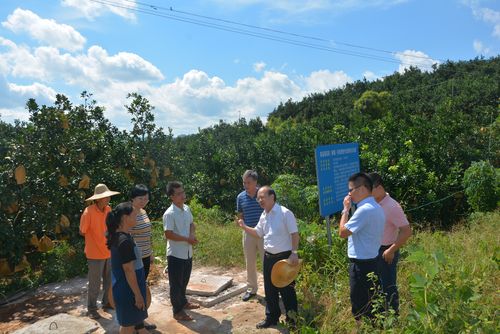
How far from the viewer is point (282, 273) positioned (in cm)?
408

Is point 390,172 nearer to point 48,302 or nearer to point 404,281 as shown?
point 404,281

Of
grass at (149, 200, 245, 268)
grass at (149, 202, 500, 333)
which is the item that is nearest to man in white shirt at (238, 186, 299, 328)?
grass at (149, 202, 500, 333)

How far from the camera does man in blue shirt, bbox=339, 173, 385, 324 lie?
3.65 meters

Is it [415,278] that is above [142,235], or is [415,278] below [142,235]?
below

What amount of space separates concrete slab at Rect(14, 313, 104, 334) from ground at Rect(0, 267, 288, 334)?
0.12 metres

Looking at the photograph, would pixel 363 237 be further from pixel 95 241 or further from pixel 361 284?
pixel 95 241

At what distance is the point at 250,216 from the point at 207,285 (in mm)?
1131

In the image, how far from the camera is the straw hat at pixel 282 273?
13.4ft

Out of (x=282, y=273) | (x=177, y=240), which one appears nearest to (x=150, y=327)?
(x=177, y=240)

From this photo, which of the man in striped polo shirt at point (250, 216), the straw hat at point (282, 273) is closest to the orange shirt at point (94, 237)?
the man in striped polo shirt at point (250, 216)

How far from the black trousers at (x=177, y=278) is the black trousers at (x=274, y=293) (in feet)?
3.04

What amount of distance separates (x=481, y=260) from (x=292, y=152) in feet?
29.5

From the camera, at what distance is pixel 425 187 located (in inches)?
411

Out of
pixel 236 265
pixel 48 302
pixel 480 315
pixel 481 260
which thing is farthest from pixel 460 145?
pixel 48 302
